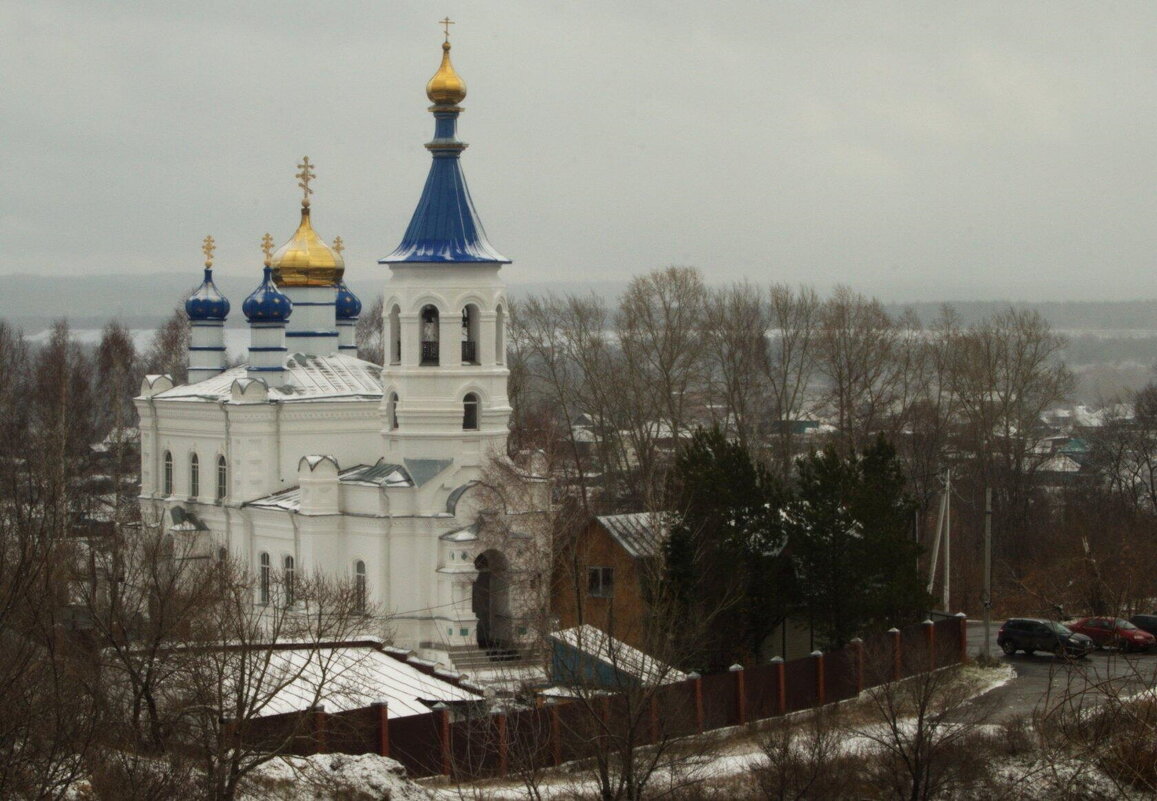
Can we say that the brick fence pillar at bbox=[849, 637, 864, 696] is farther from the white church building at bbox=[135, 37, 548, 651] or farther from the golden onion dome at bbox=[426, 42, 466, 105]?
the golden onion dome at bbox=[426, 42, 466, 105]

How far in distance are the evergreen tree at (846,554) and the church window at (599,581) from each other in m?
2.78

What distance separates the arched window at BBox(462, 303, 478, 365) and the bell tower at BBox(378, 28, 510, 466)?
15 mm

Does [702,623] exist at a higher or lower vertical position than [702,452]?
lower

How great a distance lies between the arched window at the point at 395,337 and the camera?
2823 cm

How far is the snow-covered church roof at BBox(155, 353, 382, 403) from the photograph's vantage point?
1180 inches

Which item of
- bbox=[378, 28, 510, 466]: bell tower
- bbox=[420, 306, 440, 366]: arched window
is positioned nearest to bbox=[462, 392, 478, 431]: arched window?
bbox=[378, 28, 510, 466]: bell tower

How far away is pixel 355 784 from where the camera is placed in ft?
56.7

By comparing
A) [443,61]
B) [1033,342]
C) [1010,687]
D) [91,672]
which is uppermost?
[443,61]

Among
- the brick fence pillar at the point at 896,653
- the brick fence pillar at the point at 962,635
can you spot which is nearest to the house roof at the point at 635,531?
the brick fence pillar at the point at 896,653

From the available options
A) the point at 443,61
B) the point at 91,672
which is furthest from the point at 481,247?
the point at 91,672

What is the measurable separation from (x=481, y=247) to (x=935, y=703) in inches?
431

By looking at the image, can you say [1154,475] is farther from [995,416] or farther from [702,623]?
[702,623]

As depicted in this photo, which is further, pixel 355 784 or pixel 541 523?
pixel 541 523

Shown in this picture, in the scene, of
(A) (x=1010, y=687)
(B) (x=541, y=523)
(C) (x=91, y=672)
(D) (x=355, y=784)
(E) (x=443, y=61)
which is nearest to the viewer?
(C) (x=91, y=672)
